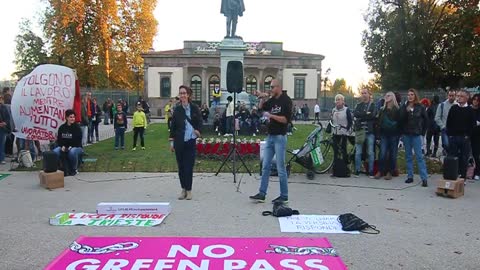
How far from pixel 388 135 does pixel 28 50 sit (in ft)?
204

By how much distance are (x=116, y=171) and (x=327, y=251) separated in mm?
7478

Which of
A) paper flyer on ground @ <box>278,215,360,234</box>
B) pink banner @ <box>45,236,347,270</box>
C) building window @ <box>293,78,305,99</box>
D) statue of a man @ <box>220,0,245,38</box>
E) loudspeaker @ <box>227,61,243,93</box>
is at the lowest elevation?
paper flyer on ground @ <box>278,215,360,234</box>

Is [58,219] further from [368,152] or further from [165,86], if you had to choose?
[165,86]

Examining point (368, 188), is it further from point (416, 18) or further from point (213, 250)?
point (416, 18)

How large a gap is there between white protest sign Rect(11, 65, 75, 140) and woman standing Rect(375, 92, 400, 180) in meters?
7.72

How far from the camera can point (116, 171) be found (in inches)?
455

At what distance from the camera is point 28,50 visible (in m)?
62.2

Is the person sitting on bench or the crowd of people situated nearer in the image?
the crowd of people

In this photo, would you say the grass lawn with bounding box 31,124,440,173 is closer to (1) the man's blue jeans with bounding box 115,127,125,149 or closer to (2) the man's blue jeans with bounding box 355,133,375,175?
(1) the man's blue jeans with bounding box 115,127,125,149

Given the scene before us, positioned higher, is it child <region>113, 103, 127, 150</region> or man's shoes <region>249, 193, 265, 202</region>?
child <region>113, 103, 127, 150</region>

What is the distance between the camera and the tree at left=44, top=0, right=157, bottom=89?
1837 inches

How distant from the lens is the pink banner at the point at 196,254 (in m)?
4.81

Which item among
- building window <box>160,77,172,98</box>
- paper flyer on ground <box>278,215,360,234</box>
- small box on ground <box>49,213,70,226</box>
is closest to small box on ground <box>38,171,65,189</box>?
small box on ground <box>49,213,70,226</box>

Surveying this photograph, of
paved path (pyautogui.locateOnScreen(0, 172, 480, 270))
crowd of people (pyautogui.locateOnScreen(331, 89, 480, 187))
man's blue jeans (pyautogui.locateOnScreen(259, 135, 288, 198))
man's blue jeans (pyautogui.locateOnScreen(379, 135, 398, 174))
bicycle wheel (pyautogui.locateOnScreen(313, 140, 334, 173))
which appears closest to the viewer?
paved path (pyautogui.locateOnScreen(0, 172, 480, 270))
